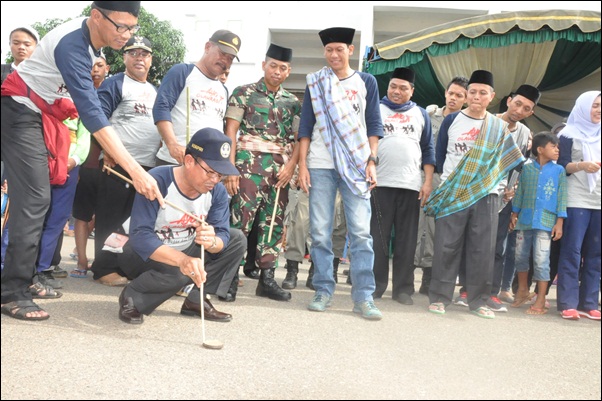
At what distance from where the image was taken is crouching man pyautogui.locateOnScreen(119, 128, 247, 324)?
2.96m

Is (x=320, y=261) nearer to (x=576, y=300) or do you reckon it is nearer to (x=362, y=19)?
(x=576, y=300)

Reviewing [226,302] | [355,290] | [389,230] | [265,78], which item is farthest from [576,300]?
[265,78]

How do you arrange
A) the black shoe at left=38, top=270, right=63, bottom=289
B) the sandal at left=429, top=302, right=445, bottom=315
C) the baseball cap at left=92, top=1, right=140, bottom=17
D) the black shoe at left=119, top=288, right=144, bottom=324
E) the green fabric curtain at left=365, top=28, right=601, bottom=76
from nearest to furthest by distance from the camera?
the baseball cap at left=92, top=1, right=140, bottom=17 < the black shoe at left=119, top=288, right=144, bottom=324 < the black shoe at left=38, top=270, right=63, bottom=289 < the sandal at left=429, top=302, right=445, bottom=315 < the green fabric curtain at left=365, top=28, right=601, bottom=76

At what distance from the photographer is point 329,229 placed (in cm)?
390

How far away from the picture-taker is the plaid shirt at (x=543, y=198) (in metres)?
4.40

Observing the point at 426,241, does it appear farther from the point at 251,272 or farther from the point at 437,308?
the point at 251,272

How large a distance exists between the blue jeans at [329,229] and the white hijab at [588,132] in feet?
6.02

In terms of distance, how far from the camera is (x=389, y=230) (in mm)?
4375

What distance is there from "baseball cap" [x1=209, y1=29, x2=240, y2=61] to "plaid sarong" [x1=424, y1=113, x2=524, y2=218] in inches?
73.1

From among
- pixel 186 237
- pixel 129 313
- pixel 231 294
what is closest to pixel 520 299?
pixel 231 294

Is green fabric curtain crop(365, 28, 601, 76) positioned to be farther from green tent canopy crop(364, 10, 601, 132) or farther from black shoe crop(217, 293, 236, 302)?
black shoe crop(217, 293, 236, 302)

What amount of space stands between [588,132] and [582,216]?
654 millimetres

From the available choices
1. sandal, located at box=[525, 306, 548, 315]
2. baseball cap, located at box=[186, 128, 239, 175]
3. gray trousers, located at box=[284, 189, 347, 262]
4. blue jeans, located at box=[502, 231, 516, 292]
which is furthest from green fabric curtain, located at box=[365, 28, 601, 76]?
baseball cap, located at box=[186, 128, 239, 175]

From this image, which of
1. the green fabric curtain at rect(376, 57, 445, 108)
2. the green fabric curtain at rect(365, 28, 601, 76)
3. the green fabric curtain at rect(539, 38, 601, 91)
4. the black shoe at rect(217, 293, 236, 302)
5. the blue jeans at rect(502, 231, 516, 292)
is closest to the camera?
the black shoe at rect(217, 293, 236, 302)
